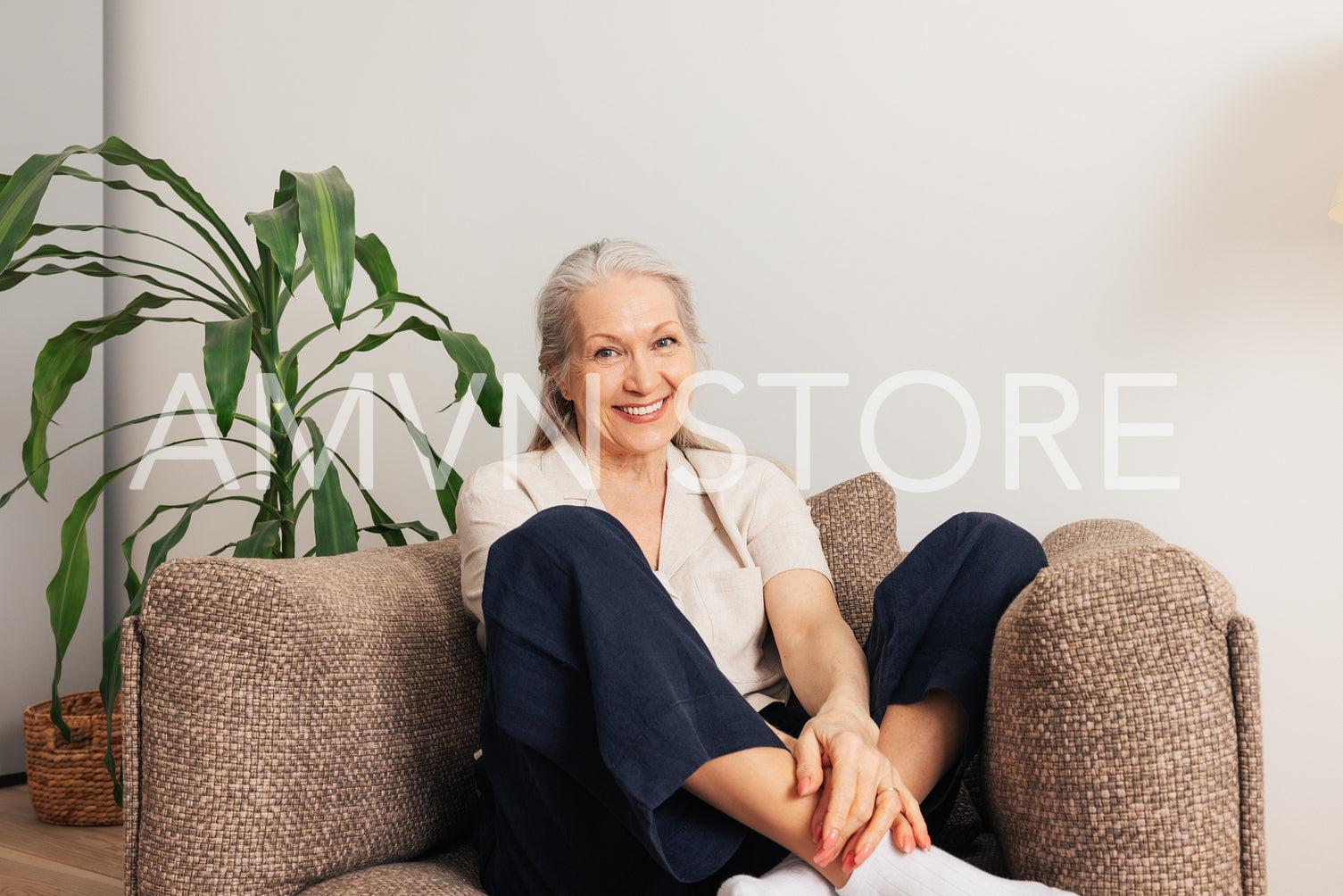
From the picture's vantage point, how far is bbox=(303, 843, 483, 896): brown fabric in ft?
3.30

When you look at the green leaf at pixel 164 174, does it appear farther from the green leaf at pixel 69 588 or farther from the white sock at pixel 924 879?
the white sock at pixel 924 879

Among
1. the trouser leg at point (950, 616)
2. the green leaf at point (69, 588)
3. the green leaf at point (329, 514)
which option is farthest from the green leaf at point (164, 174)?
the trouser leg at point (950, 616)

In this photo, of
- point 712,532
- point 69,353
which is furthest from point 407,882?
point 69,353

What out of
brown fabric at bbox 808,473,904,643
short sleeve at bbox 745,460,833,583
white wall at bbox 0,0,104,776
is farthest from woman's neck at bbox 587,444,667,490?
white wall at bbox 0,0,104,776

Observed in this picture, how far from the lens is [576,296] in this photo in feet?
4.76

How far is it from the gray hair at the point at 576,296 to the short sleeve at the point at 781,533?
0.17m

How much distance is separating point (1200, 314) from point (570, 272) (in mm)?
1021

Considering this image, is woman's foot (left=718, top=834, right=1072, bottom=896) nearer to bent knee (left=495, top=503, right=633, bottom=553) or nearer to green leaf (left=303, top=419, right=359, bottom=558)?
bent knee (left=495, top=503, right=633, bottom=553)

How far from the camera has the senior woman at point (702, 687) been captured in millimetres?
896

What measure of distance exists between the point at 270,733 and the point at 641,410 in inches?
25.7

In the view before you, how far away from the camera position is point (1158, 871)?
2.82ft

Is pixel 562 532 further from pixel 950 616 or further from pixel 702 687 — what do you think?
pixel 950 616

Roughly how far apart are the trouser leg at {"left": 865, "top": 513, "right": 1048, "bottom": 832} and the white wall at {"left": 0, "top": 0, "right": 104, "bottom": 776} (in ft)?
7.45

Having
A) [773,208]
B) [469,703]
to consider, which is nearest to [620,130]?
[773,208]
